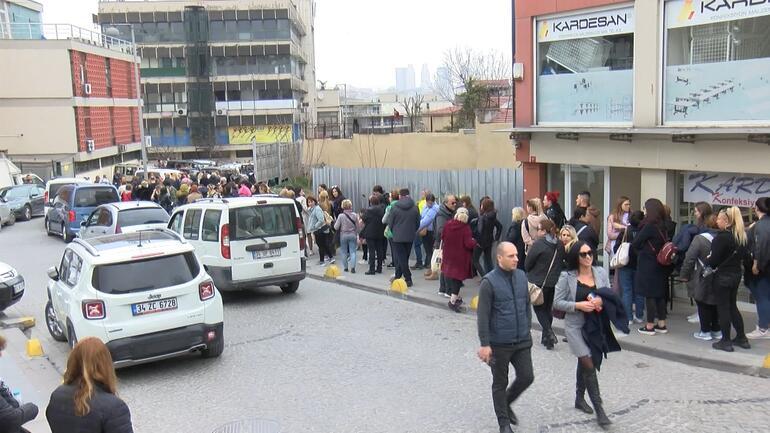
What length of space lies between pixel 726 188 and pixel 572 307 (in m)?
5.75

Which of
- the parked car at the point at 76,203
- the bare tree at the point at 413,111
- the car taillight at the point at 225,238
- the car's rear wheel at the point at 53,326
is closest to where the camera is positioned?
the car's rear wheel at the point at 53,326

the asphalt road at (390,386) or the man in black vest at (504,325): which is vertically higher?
the man in black vest at (504,325)

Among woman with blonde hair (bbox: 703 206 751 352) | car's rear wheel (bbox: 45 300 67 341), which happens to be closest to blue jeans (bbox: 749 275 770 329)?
woman with blonde hair (bbox: 703 206 751 352)

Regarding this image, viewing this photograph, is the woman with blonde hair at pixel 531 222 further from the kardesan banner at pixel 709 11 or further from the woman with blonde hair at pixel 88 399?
the woman with blonde hair at pixel 88 399

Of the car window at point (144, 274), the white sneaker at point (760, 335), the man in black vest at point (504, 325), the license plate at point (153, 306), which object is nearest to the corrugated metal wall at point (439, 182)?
the white sneaker at point (760, 335)

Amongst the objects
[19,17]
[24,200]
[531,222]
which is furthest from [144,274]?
[19,17]

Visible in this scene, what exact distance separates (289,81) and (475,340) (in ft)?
225

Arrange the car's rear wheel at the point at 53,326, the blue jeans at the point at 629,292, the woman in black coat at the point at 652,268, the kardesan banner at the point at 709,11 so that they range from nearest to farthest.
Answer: the woman in black coat at the point at 652,268 < the blue jeans at the point at 629,292 < the kardesan banner at the point at 709,11 < the car's rear wheel at the point at 53,326

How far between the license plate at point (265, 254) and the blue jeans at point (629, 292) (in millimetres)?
6044

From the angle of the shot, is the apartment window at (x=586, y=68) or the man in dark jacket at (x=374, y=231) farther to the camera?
the man in dark jacket at (x=374, y=231)

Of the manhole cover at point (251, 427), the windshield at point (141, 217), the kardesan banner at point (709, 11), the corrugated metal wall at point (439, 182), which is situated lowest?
the manhole cover at point (251, 427)

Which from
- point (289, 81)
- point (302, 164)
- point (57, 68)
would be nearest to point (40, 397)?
point (302, 164)

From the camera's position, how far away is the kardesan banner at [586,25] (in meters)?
12.4

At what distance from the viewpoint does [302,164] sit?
3192 centimetres
